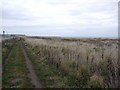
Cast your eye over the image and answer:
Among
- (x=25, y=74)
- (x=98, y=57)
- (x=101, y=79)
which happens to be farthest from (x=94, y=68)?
(x=25, y=74)

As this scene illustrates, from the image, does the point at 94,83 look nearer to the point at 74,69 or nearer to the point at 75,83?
the point at 75,83

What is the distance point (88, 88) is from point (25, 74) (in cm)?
587

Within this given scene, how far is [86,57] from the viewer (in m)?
15.9

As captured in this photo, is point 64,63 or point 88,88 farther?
point 64,63

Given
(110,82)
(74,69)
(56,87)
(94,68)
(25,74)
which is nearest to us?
(110,82)

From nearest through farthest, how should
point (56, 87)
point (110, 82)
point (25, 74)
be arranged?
point (110, 82) < point (56, 87) < point (25, 74)

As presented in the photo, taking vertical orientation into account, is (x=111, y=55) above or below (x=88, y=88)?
above

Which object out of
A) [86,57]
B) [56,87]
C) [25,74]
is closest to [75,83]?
[56,87]

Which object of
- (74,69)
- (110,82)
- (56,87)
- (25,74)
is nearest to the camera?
(110,82)

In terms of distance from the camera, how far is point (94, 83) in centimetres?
1192

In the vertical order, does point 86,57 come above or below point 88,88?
above

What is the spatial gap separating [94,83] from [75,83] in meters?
1.34

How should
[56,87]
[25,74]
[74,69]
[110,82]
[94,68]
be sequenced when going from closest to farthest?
[110,82] → [56,87] → [94,68] → [74,69] → [25,74]

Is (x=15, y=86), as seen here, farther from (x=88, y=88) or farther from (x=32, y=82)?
(x=88, y=88)
